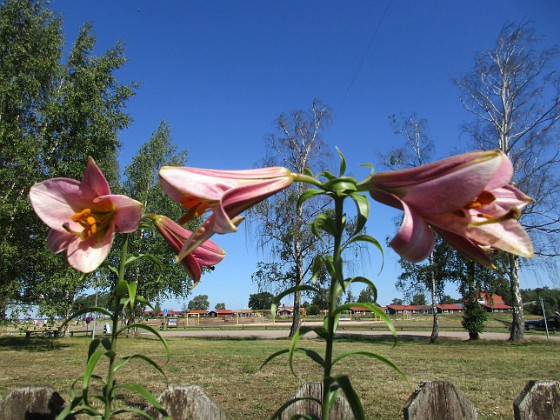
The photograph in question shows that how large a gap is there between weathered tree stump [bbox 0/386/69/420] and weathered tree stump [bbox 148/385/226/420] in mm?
335

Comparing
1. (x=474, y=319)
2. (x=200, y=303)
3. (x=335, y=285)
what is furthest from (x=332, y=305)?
(x=200, y=303)

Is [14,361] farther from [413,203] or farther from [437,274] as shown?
[437,274]

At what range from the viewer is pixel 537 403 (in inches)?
62.3

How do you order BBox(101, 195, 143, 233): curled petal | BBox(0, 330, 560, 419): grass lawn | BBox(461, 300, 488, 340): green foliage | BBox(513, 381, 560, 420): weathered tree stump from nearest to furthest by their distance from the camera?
BBox(101, 195, 143, 233): curled petal → BBox(513, 381, 560, 420): weathered tree stump → BBox(0, 330, 560, 419): grass lawn → BBox(461, 300, 488, 340): green foliage

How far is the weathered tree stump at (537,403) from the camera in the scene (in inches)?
61.4

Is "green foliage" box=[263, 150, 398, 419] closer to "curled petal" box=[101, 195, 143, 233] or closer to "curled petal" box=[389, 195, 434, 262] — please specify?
"curled petal" box=[389, 195, 434, 262]

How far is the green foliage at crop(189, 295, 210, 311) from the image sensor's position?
310ft

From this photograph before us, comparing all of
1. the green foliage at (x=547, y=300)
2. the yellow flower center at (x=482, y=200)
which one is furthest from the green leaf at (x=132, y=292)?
the green foliage at (x=547, y=300)

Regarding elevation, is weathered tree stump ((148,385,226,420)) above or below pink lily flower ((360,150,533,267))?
below

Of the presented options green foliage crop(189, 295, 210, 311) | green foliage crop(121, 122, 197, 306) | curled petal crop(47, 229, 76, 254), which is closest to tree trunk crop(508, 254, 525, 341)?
green foliage crop(121, 122, 197, 306)

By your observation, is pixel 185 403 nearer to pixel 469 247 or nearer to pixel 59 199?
pixel 59 199

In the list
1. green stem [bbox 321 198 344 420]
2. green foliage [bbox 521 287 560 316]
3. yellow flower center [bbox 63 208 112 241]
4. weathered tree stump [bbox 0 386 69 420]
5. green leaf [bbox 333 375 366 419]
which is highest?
green foliage [bbox 521 287 560 316]

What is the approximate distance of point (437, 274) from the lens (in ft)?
54.1

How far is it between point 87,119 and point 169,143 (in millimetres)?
7370
